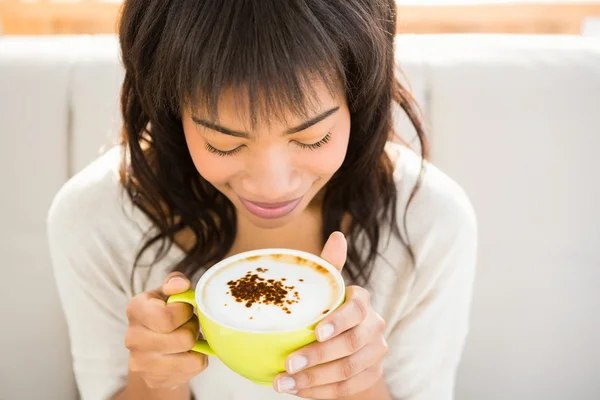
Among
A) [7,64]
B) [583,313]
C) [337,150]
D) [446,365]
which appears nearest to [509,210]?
[583,313]

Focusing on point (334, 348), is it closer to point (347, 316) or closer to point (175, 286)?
point (347, 316)

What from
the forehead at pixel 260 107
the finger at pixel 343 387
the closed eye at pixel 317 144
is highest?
the forehead at pixel 260 107

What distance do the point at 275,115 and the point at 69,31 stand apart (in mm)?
1843

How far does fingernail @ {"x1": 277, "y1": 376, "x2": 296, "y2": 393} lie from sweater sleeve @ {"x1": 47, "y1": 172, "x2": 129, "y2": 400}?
535mm

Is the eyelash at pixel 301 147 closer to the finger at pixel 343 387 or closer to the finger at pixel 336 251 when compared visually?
the finger at pixel 336 251

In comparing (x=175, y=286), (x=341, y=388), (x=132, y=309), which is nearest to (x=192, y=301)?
(x=175, y=286)

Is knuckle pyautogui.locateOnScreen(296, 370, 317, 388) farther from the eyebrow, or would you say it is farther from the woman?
the eyebrow

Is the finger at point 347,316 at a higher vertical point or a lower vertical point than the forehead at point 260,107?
lower

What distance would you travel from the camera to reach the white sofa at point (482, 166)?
1.40m

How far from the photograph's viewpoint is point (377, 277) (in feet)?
3.79

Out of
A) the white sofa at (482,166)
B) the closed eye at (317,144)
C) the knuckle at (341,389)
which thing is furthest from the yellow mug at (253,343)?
the white sofa at (482,166)

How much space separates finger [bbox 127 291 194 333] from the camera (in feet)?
2.45

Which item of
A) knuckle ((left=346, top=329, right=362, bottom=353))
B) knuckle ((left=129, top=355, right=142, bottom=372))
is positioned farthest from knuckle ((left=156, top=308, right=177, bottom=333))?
knuckle ((left=346, top=329, right=362, bottom=353))

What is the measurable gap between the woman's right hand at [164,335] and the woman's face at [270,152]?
168 millimetres
